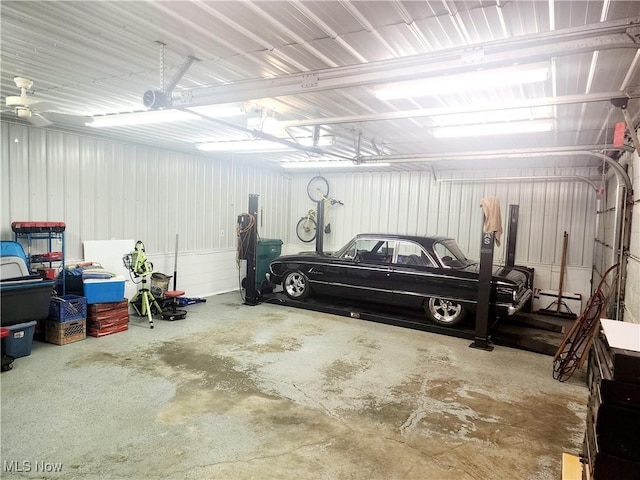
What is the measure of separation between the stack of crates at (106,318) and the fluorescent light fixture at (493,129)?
539cm

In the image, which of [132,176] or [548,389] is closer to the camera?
[548,389]

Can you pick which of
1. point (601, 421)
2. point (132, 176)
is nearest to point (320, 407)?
point (601, 421)

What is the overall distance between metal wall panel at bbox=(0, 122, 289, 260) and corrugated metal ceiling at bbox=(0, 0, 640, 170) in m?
1.68

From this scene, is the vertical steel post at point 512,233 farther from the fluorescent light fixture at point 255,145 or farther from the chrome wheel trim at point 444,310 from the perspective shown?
the fluorescent light fixture at point 255,145

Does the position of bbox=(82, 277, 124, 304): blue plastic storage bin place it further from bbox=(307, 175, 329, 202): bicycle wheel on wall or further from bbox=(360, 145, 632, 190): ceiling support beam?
bbox=(307, 175, 329, 202): bicycle wheel on wall

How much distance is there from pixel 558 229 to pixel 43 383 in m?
8.97

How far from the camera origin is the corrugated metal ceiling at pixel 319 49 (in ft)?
7.60

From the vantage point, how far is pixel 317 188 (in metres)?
10.7

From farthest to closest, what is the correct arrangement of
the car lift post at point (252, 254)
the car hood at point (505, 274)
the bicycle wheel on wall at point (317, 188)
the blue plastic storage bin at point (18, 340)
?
1. the bicycle wheel on wall at point (317, 188)
2. the car lift post at point (252, 254)
3. the car hood at point (505, 274)
4. the blue plastic storage bin at point (18, 340)

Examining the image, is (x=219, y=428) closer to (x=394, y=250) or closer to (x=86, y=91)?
(x=86, y=91)

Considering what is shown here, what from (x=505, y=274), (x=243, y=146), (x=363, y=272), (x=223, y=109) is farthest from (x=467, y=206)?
(x=223, y=109)

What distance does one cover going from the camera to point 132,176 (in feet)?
23.3

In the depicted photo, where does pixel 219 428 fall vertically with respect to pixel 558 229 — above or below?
below

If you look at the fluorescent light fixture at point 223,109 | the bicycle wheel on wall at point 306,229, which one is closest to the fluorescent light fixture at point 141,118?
the fluorescent light fixture at point 223,109
